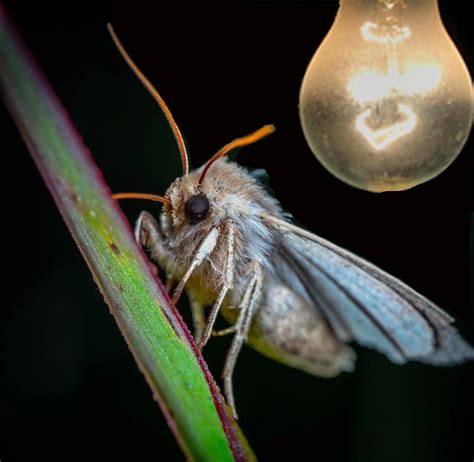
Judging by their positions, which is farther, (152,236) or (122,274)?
(152,236)

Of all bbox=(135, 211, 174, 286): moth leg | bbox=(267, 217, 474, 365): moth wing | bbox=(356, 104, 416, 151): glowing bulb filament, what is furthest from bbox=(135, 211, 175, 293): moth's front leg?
bbox=(356, 104, 416, 151): glowing bulb filament

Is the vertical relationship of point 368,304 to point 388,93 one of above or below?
below

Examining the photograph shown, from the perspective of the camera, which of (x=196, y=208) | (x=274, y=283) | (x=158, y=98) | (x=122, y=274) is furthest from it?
(x=274, y=283)

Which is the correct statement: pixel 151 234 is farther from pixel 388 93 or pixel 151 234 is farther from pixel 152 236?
pixel 388 93

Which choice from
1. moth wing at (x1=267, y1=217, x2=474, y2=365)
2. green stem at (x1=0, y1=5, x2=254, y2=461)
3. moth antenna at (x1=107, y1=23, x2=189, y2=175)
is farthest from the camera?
moth wing at (x1=267, y1=217, x2=474, y2=365)

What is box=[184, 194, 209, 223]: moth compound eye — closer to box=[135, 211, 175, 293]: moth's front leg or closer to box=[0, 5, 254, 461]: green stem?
box=[135, 211, 175, 293]: moth's front leg

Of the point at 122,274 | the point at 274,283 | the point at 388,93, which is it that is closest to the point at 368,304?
the point at 274,283

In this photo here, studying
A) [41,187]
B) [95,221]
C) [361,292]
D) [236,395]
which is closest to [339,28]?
[361,292]
